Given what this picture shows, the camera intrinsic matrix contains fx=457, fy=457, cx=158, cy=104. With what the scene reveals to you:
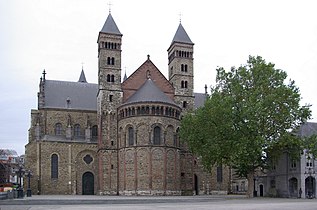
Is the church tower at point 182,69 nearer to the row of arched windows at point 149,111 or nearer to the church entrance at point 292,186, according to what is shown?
the row of arched windows at point 149,111

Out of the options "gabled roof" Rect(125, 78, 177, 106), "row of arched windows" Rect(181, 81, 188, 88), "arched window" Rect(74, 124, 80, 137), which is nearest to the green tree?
"gabled roof" Rect(125, 78, 177, 106)

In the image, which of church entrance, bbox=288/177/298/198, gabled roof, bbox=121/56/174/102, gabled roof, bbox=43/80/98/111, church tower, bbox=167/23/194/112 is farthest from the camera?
gabled roof, bbox=43/80/98/111

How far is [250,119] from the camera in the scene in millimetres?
50594

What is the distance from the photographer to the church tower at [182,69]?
74.5m

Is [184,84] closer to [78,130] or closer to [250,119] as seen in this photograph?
[78,130]

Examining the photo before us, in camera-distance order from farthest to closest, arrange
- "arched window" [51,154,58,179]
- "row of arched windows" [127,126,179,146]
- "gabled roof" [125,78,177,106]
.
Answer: "arched window" [51,154,58,179], "gabled roof" [125,78,177,106], "row of arched windows" [127,126,179,146]

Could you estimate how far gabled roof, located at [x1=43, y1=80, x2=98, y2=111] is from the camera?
78.3 metres

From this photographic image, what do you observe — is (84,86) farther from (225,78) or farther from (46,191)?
(225,78)

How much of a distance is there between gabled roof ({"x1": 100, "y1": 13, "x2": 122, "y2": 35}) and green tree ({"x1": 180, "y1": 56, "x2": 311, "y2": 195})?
77.0 ft

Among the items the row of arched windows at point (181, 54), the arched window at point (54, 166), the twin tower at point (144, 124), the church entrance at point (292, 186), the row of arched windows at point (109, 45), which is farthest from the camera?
the row of arched windows at point (181, 54)

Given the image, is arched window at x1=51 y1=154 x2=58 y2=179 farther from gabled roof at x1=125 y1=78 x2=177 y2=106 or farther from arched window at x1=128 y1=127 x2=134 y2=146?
gabled roof at x1=125 y1=78 x2=177 y2=106

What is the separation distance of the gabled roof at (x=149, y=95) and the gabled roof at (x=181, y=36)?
11.3 metres

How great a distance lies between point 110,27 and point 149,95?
14784 mm

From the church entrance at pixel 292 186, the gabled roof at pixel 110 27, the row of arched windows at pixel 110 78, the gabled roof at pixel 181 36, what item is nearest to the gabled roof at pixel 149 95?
the row of arched windows at pixel 110 78
